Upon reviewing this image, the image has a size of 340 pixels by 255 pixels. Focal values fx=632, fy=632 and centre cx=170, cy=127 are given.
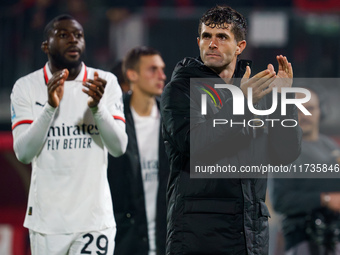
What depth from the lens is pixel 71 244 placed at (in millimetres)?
4004

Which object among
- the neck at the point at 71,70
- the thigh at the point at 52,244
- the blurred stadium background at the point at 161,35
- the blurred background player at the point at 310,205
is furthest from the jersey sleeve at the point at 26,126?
the blurred stadium background at the point at 161,35

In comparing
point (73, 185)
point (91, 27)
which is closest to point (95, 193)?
point (73, 185)

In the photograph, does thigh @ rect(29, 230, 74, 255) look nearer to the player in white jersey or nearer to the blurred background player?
the player in white jersey

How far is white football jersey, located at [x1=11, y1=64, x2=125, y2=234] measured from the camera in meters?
4.00

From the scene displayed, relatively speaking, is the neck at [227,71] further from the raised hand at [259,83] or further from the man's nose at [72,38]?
the man's nose at [72,38]

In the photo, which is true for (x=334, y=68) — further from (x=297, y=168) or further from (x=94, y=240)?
(x=94, y=240)

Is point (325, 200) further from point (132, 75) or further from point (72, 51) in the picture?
point (72, 51)

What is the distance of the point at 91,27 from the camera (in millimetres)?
9188

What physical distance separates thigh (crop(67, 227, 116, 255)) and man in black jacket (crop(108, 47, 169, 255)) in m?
0.88

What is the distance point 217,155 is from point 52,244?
132 cm

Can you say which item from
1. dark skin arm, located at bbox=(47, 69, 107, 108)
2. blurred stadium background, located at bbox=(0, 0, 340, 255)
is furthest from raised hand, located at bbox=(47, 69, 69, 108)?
blurred stadium background, located at bbox=(0, 0, 340, 255)

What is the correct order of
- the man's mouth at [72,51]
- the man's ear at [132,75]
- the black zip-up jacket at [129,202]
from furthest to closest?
the man's ear at [132,75] → the black zip-up jacket at [129,202] → the man's mouth at [72,51]

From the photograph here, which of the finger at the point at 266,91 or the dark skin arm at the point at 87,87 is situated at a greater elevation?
the dark skin arm at the point at 87,87

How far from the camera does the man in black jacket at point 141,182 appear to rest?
16.1 feet
